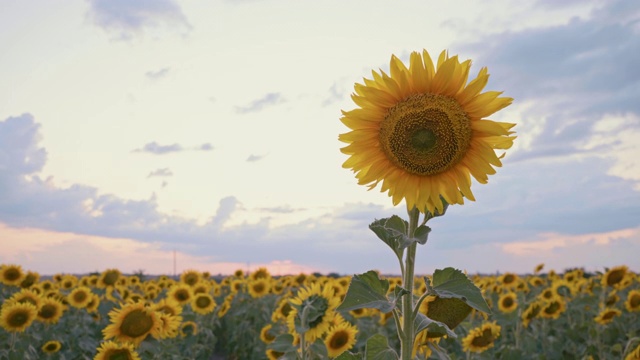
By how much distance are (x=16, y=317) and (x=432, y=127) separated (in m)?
8.22

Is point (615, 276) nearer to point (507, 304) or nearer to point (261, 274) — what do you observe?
point (507, 304)

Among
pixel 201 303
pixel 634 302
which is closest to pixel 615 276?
pixel 634 302

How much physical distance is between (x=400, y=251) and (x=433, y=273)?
0.24 metres

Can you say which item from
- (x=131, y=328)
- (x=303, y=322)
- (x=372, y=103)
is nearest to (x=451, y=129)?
(x=372, y=103)

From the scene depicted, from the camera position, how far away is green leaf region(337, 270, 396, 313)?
3043mm

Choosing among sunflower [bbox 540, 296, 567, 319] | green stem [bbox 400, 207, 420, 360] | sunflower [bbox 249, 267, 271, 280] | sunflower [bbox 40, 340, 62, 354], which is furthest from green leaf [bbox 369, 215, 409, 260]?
sunflower [bbox 249, 267, 271, 280]

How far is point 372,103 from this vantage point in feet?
11.2

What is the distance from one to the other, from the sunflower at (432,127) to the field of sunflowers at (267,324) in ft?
2.73

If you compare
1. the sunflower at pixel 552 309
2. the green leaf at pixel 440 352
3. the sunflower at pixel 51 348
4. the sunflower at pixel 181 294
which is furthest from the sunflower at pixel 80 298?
the green leaf at pixel 440 352

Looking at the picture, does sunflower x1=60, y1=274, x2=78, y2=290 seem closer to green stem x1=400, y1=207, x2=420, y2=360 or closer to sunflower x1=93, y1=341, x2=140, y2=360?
sunflower x1=93, y1=341, x2=140, y2=360

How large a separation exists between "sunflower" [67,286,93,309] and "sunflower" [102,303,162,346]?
542 centimetres

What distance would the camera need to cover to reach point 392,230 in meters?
3.14

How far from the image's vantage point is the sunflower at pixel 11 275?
13.9 meters

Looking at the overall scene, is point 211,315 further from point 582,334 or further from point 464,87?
point 464,87
